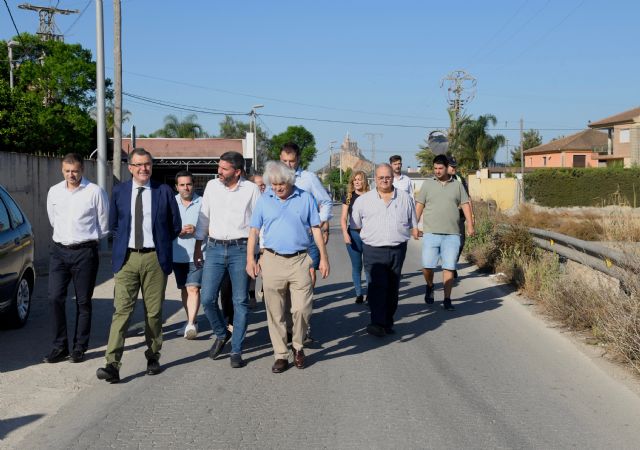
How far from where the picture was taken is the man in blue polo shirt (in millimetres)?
6938

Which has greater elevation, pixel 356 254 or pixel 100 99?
pixel 100 99

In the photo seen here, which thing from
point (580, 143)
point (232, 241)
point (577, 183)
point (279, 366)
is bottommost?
point (279, 366)

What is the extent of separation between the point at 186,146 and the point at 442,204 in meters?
44.5

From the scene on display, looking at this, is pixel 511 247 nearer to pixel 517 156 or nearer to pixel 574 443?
pixel 574 443

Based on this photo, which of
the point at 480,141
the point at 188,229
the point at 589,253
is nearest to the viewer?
the point at 188,229

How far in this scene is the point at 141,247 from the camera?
670 cm

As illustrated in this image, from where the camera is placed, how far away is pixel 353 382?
21.5ft

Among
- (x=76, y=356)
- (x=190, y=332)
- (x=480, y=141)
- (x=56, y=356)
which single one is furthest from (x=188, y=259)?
(x=480, y=141)

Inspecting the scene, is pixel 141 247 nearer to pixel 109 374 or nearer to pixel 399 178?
pixel 109 374

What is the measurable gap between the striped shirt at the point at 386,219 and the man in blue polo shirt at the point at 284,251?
62.2 inches

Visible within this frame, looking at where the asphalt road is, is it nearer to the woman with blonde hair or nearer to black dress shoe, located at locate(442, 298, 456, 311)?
black dress shoe, located at locate(442, 298, 456, 311)

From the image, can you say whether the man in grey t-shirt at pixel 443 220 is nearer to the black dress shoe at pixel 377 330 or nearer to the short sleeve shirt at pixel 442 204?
the short sleeve shirt at pixel 442 204

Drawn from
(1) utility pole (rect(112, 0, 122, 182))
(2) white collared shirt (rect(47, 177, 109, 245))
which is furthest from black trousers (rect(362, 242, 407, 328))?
(1) utility pole (rect(112, 0, 122, 182))

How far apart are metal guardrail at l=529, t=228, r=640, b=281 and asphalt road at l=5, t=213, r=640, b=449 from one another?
960 millimetres
